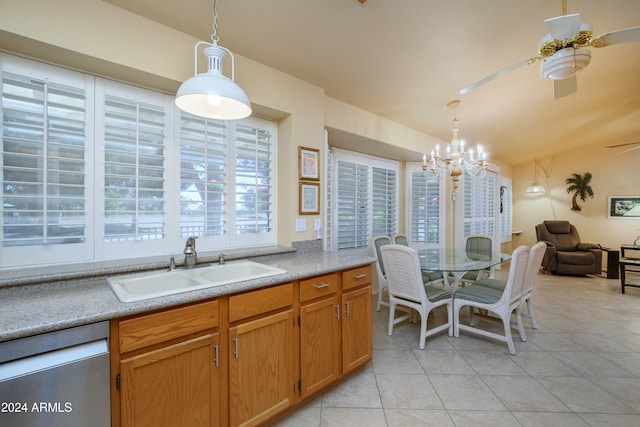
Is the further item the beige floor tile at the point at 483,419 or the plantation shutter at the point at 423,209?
the plantation shutter at the point at 423,209

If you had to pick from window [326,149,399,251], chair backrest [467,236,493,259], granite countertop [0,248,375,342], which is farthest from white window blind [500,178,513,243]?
granite countertop [0,248,375,342]

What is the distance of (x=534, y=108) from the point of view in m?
3.60

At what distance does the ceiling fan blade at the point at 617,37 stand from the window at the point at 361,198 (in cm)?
244

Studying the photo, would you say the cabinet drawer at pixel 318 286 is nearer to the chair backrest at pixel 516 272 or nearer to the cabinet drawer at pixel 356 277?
the cabinet drawer at pixel 356 277

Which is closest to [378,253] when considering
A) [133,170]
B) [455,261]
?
[455,261]

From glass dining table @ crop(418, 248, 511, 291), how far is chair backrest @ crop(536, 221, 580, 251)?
348 cm

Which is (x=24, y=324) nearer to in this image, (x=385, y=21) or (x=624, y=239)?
(x=385, y=21)

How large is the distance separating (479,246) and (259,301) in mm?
3382

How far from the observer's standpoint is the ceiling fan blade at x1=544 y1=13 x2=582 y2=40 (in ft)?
4.46

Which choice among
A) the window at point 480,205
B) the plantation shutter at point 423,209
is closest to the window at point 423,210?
the plantation shutter at point 423,209

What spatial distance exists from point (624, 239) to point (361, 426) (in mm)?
7575

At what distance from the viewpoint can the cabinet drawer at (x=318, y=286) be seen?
1643mm

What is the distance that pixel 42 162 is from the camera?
1452mm

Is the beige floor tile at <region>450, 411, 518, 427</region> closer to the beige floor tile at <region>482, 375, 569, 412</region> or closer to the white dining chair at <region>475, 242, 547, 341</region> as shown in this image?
the beige floor tile at <region>482, 375, 569, 412</region>
